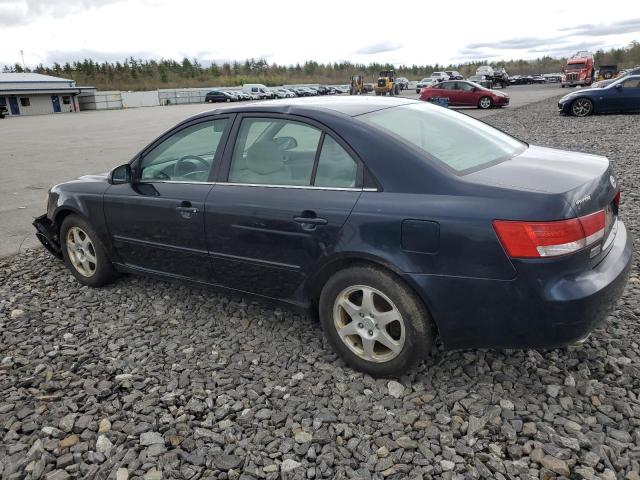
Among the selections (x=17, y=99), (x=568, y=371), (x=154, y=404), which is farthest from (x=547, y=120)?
(x=17, y=99)

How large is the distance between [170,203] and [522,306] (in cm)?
248

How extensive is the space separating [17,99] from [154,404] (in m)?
58.9

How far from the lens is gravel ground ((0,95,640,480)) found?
7.89 ft

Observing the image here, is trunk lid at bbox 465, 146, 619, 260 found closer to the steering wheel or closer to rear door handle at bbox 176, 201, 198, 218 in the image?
rear door handle at bbox 176, 201, 198, 218

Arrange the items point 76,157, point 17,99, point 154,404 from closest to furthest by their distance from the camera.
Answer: point 154,404, point 76,157, point 17,99

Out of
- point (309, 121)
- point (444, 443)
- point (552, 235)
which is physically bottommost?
point (444, 443)

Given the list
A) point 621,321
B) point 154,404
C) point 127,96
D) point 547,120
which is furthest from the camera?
point 127,96

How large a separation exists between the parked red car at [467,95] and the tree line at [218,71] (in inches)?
2635

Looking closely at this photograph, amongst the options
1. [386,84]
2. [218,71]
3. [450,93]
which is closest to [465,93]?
[450,93]

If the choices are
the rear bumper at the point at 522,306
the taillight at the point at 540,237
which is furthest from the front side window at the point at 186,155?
the taillight at the point at 540,237

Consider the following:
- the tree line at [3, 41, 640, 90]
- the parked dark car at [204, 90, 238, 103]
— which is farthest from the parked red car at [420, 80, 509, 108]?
the tree line at [3, 41, 640, 90]

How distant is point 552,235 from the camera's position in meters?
2.39

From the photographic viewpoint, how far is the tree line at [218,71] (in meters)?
83.3

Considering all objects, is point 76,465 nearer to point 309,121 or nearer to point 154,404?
point 154,404
